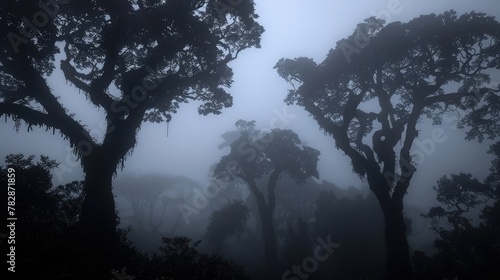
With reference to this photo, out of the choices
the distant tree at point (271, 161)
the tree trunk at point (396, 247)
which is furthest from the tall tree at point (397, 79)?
the distant tree at point (271, 161)

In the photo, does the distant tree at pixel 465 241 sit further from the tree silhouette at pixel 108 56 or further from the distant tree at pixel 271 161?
the tree silhouette at pixel 108 56

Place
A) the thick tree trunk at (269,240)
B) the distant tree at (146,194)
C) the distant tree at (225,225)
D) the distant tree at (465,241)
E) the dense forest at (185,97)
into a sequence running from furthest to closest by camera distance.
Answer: the distant tree at (146,194) < the distant tree at (225,225) < the thick tree trunk at (269,240) < the distant tree at (465,241) < the dense forest at (185,97)

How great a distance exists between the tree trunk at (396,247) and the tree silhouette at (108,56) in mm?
13490

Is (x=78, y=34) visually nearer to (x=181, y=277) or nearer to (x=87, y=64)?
(x=87, y=64)

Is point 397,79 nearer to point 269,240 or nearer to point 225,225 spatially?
point 269,240

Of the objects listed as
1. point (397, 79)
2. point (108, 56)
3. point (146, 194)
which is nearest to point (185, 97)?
point (108, 56)

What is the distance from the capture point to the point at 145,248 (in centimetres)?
4641

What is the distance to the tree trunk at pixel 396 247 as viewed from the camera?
15.0 meters

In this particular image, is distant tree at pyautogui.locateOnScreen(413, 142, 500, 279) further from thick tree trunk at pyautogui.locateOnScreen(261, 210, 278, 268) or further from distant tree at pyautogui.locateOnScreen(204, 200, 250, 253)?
distant tree at pyautogui.locateOnScreen(204, 200, 250, 253)

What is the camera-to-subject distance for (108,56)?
611 inches

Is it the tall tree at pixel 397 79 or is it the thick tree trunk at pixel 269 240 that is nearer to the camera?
the tall tree at pixel 397 79

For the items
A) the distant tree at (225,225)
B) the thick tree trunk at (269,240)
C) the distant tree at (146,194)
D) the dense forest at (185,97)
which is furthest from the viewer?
the distant tree at (146,194)


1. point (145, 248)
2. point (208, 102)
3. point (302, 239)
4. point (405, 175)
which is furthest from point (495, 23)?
point (145, 248)

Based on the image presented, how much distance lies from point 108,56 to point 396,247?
62.2 ft
